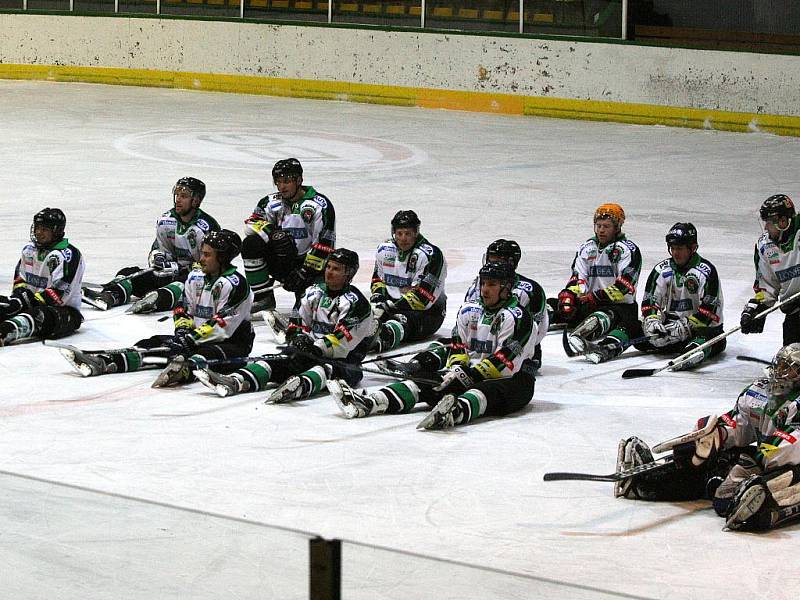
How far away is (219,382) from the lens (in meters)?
7.91

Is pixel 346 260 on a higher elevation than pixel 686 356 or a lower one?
higher

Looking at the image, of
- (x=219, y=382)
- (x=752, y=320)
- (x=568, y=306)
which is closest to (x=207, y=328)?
(x=219, y=382)

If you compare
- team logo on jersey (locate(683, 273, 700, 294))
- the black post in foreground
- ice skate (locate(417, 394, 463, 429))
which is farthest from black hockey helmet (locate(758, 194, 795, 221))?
the black post in foreground

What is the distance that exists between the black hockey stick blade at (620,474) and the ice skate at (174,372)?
2.64m

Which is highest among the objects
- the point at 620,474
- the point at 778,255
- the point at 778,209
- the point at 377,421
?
the point at 778,209

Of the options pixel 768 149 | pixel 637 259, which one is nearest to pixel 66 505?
pixel 637 259

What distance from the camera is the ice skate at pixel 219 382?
25.9ft

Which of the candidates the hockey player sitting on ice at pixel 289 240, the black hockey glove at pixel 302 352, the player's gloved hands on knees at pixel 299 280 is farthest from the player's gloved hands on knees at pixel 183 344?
the player's gloved hands on knees at pixel 299 280

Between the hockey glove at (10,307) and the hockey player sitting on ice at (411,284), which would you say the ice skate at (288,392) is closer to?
the hockey player sitting on ice at (411,284)

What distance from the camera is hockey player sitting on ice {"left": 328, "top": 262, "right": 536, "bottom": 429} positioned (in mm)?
7535

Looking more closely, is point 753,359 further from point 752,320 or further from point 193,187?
point 193,187

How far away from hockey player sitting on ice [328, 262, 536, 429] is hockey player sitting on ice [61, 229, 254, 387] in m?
1.15

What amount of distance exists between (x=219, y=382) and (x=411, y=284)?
2264 millimetres

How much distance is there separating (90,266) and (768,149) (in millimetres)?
9924
